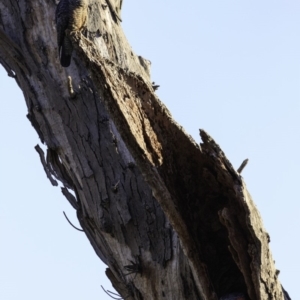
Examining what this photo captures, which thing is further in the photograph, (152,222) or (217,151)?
(152,222)

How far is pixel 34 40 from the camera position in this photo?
436cm

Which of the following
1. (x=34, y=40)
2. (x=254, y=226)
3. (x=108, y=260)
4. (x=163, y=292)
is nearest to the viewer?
(x=254, y=226)

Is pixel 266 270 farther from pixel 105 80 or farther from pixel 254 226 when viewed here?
pixel 105 80

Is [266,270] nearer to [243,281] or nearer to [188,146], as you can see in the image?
[243,281]

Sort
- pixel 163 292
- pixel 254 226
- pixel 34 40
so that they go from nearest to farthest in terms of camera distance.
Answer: pixel 254 226 → pixel 163 292 → pixel 34 40

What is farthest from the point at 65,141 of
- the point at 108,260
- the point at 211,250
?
the point at 211,250

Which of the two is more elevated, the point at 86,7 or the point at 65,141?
the point at 86,7

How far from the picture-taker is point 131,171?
375cm

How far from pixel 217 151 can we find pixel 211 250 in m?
0.43

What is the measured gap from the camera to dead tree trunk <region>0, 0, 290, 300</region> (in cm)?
294

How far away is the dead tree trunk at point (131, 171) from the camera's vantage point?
2.94 meters

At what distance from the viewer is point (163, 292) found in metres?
3.49

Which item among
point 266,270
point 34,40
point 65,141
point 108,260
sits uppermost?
point 34,40

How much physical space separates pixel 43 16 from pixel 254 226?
7.26ft
